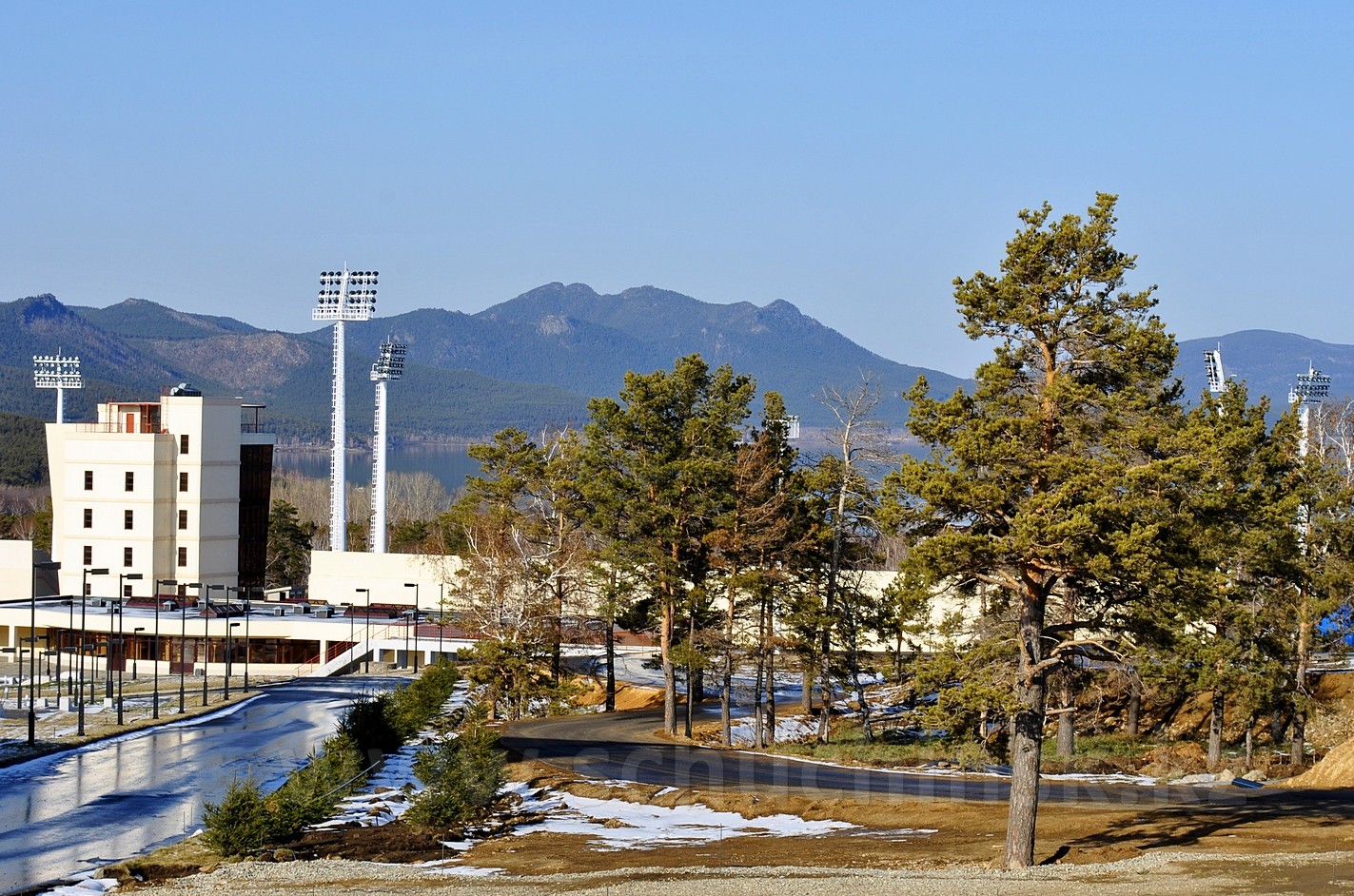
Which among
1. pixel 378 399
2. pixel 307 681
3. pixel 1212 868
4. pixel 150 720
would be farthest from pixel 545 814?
pixel 378 399

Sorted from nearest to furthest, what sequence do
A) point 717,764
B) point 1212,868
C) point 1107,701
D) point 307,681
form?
1. point 1212,868
2. point 717,764
3. point 1107,701
4. point 307,681

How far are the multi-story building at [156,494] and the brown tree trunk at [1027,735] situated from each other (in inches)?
3037

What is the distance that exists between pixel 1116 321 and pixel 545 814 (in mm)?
18030

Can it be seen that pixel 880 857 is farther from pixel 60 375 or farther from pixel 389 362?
pixel 60 375

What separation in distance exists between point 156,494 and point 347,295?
36.6m

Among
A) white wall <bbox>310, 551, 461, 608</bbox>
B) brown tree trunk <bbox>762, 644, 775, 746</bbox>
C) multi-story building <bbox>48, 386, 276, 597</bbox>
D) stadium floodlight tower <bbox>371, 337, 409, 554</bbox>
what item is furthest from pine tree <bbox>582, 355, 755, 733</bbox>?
stadium floodlight tower <bbox>371, 337, 409, 554</bbox>

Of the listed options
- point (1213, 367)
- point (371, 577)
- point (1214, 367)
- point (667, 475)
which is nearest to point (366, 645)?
point (371, 577)

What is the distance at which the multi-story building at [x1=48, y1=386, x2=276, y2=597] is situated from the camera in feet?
309

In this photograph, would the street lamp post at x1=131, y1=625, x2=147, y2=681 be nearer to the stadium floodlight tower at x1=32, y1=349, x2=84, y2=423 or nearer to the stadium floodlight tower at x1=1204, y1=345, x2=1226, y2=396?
the stadium floodlight tower at x1=32, y1=349, x2=84, y2=423

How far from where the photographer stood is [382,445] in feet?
375

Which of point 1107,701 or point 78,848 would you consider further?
point 1107,701

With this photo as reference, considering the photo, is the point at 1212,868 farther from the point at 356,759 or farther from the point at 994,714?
the point at 356,759

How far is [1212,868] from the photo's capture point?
→ 25172mm

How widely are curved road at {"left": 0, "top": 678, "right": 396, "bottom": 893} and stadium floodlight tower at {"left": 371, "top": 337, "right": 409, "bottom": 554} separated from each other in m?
44.6
